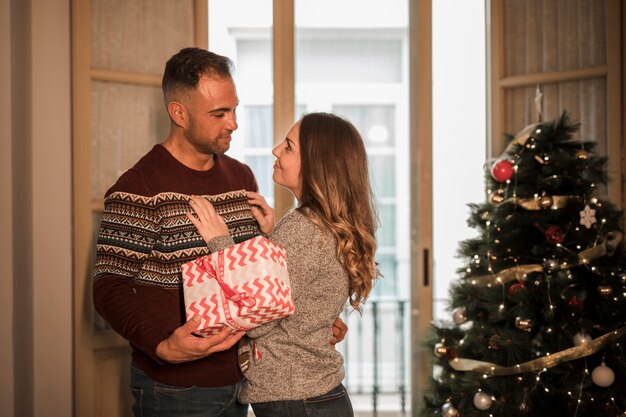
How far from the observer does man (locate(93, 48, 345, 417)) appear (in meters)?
1.69

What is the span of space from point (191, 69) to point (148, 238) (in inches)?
18.7

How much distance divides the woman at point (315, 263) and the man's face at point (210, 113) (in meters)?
0.20

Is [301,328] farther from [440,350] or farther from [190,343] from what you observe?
[440,350]

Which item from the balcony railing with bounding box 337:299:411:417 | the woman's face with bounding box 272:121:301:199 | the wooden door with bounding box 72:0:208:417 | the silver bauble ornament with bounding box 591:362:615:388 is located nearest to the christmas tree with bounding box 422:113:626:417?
the silver bauble ornament with bounding box 591:362:615:388

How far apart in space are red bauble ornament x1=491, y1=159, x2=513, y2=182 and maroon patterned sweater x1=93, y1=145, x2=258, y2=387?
1105mm

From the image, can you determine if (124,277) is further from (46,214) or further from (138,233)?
(46,214)

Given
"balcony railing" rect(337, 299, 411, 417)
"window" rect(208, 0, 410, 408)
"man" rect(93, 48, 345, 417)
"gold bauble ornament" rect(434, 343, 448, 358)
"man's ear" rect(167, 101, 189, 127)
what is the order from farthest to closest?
"window" rect(208, 0, 410, 408) < "balcony railing" rect(337, 299, 411, 417) < "gold bauble ornament" rect(434, 343, 448, 358) < "man's ear" rect(167, 101, 189, 127) < "man" rect(93, 48, 345, 417)

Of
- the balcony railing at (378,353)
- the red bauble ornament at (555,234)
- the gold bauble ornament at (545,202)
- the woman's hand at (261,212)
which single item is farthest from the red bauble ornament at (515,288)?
the balcony railing at (378,353)

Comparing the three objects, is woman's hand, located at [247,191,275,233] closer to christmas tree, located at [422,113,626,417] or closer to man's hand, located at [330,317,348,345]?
man's hand, located at [330,317,348,345]

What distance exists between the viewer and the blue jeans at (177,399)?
5.91 ft

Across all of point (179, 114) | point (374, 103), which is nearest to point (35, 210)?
point (179, 114)

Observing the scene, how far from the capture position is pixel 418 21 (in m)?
3.12

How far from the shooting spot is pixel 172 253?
5.98 feet

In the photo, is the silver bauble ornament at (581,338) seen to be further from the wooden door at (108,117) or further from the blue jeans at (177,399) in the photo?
the wooden door at (108,117)
